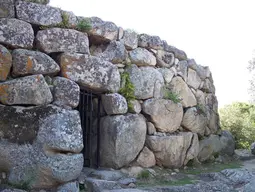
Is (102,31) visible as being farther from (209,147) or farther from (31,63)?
(209,147)

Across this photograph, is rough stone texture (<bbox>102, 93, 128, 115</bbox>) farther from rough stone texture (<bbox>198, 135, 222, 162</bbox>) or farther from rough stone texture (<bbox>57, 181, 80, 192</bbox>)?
rough stone texture (<bbox>198, 135, 222, 162</bbox>)

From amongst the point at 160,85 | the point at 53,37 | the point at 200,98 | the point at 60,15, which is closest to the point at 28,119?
the point at 53,37

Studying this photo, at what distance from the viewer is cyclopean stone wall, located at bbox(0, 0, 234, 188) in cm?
498

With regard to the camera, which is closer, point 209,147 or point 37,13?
point 37,13

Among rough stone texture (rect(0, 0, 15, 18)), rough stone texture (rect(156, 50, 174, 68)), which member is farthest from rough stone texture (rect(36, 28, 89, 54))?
rough stone texture (rect(156, 50, 174, 68))

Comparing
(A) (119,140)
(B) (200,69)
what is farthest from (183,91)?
(A) (119,140)

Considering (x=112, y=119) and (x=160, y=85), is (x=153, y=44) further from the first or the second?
(x=112, y=119)

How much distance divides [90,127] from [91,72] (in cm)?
125

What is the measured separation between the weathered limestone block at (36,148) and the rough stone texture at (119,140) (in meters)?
1.23

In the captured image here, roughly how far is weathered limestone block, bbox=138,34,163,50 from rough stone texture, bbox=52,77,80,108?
2357 millimetres

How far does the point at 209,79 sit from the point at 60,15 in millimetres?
5062

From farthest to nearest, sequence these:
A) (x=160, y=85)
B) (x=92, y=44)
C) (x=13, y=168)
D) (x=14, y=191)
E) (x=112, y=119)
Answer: (x=160, y=85) → (x=92, y=44) → (x=112, y=119) → (x=13, y=168) → (x=14, y=191)

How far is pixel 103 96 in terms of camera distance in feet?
21.0

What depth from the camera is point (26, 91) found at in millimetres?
5180
